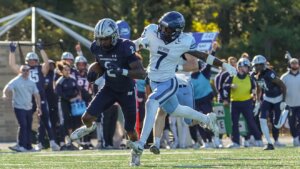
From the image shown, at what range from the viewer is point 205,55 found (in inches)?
511

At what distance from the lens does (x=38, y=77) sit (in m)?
19.5

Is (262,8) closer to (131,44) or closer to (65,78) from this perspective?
(65,78)

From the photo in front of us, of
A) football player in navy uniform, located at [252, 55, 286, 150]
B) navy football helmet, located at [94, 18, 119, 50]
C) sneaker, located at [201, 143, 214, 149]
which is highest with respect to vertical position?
navy football helmet, located at [94, 18, 119, 50]

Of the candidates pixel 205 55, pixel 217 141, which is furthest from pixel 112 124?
pixel 205 55

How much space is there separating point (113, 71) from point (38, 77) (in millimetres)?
7457

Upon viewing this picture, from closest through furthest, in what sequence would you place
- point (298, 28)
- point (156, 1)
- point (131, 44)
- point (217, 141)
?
point (131, 44)
point (217, 141)
point (298, 28)
point (156, 1)

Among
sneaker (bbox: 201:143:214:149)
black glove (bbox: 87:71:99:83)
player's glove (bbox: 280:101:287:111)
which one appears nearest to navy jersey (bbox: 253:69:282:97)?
player's glove (bbox: 280:101:287:111)

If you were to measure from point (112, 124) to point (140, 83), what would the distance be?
1.21m

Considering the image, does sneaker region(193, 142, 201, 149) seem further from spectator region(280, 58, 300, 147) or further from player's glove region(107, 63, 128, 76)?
player's glove region(107, 63, 128, 76)

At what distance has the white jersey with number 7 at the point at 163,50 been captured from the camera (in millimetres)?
13070

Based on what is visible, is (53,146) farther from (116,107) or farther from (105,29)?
(105,29)

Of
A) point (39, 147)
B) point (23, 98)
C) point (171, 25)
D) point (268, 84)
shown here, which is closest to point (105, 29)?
point (171, 25)

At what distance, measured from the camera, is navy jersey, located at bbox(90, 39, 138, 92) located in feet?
40.5

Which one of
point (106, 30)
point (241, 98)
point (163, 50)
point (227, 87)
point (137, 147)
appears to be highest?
point (106, 30)
